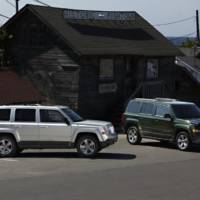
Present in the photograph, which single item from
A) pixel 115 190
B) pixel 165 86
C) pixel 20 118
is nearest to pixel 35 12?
pixel 165 86

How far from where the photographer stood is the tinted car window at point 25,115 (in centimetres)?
2081

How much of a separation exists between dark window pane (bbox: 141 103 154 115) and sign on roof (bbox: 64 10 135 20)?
13.5 metres

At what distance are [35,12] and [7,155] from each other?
54.4 ft

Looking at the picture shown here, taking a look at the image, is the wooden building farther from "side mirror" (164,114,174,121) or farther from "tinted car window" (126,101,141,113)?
"side mirror" (164,114,174,121)

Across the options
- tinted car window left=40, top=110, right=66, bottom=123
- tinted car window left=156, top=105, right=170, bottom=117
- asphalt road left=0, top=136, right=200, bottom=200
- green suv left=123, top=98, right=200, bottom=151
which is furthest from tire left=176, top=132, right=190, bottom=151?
tinted car window left=40, top=110, right=66, bottom=123

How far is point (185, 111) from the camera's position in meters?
25.1

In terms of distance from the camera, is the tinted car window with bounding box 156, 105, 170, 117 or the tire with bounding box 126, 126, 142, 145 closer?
the tinted car window with bounding box 156, 105, 170, 117

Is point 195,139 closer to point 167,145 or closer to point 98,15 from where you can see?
point 167,145

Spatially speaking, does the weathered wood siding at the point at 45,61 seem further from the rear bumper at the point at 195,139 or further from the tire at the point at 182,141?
the rear bumper at the point at 195,139

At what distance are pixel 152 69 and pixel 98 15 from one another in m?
→ 4.96

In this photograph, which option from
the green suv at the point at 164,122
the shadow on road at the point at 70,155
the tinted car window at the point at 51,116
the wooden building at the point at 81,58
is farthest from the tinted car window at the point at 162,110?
the wooden building at the point at 81,58

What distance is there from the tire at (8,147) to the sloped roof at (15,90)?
12.0 m

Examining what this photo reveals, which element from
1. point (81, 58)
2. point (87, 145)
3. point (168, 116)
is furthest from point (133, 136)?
point (81, 58)

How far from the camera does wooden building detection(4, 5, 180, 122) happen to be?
35.0 meters
